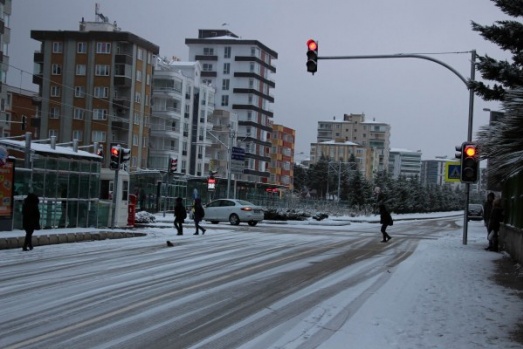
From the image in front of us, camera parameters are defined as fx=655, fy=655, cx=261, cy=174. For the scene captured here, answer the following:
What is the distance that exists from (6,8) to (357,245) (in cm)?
4848

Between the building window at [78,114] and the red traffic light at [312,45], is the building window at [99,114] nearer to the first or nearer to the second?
the building window at [78,114]

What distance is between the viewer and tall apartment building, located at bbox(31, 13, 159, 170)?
7675cm

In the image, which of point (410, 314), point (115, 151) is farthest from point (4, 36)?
point (410, 314)

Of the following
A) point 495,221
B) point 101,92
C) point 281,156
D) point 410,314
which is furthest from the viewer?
point 281,156

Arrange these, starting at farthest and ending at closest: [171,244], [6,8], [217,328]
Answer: [6,8] < [171,244] < [217,328]

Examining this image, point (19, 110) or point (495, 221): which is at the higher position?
point (19, 110)

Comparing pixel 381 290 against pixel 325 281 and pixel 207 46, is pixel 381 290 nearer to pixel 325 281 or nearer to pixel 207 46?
pixel 325 281

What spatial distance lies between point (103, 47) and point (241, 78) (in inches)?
1604

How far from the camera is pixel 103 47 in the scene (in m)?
77.6

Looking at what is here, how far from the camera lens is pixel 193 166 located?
95.8 meters

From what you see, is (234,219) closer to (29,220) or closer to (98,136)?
(29,220)

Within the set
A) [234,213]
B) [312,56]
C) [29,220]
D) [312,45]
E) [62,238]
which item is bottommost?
[62,238]

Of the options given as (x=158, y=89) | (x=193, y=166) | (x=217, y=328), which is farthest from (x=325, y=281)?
(x=193, y=166)

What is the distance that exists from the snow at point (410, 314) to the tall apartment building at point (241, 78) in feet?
328
